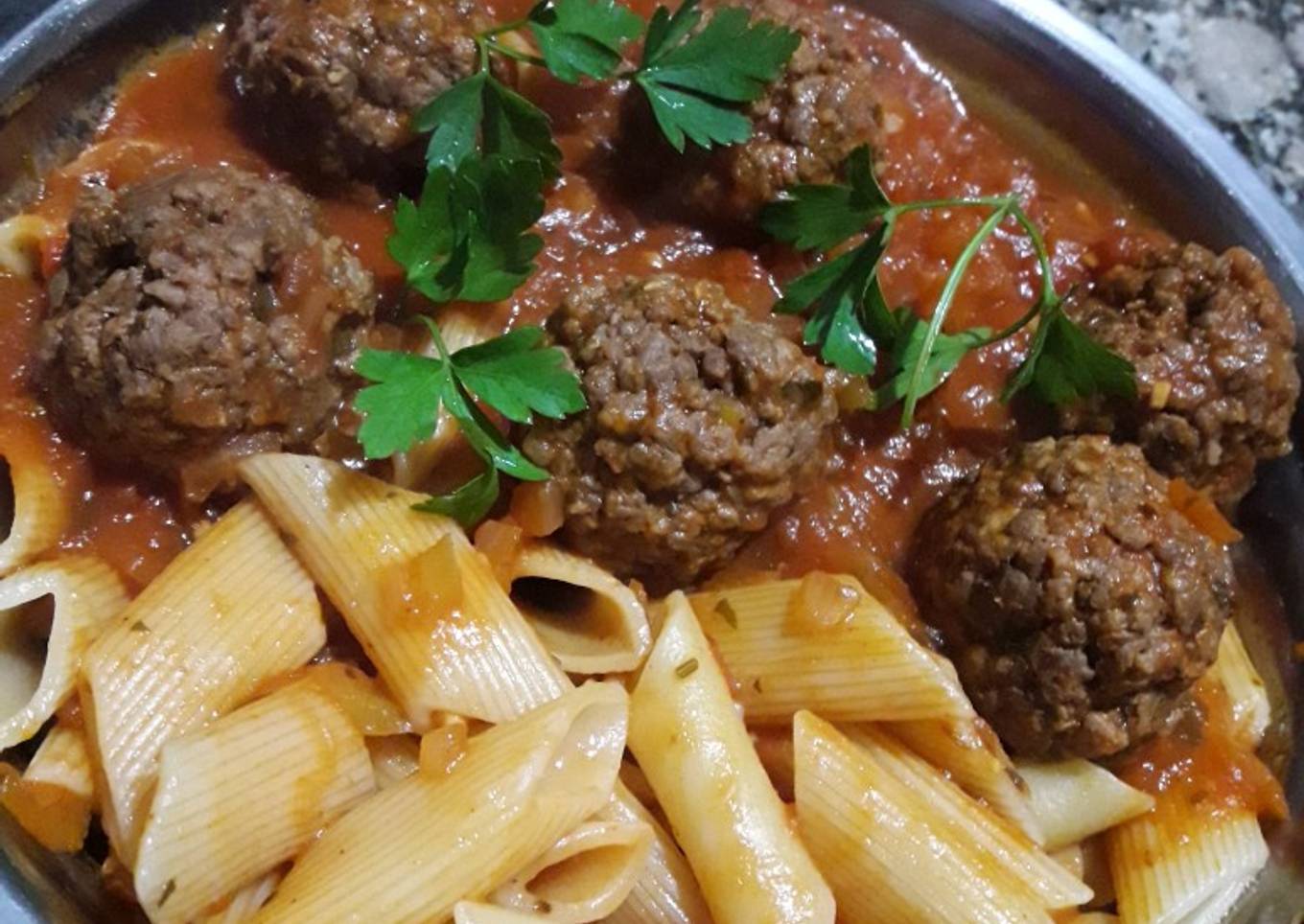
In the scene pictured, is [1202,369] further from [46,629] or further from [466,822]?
[46,629]

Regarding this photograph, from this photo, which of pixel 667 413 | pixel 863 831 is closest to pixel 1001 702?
pixel 863 831

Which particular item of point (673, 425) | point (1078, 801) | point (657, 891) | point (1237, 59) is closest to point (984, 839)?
point (1078, 801)

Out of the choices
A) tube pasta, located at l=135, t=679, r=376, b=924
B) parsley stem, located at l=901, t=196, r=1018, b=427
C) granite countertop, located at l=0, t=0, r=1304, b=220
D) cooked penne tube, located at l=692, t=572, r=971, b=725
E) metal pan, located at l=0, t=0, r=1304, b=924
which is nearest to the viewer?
tube pasta, located at l=135, t=679, r=376, b=924

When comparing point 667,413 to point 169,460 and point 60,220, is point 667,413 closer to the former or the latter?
point 169,460

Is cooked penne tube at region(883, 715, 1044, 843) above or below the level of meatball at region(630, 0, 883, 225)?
below

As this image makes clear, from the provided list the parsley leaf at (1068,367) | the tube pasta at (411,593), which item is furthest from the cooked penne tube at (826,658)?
the parsley leaf at (1068,367)

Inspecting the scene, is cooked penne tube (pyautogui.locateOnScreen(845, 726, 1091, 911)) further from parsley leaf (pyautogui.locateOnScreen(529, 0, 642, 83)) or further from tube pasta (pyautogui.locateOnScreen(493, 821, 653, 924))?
parsley leaf (pyautogui.locateOnScreen(529, 0, 642, 83))

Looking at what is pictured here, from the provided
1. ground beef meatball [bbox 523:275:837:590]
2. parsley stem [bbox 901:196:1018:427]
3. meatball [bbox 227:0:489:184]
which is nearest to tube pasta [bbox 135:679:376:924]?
ground beef meatball [bbox 523:275:837:590]
